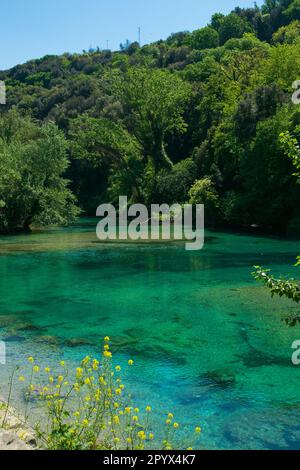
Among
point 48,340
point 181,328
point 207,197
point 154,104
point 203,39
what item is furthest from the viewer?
point 203,39

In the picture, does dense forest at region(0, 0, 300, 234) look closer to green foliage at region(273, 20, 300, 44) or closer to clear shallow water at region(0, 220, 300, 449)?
green foliage at region(273, 20, 300, 44)

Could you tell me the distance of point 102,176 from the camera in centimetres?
7738

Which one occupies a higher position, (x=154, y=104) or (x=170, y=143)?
(x=154, y=104)

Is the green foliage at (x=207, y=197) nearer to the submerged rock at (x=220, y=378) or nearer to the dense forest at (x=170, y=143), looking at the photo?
the dense forest at (x=170, y=143)

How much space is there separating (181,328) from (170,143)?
5408 centimetres

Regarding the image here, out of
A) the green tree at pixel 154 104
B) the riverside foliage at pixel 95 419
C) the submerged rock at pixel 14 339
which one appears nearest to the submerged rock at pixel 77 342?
the submerged rock at pixel 14 339

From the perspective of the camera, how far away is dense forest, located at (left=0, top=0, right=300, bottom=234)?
139ft

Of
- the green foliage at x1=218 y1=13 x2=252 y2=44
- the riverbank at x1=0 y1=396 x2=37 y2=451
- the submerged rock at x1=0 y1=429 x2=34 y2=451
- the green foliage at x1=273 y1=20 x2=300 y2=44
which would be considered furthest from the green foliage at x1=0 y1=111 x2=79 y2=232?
the green foliage at x1=218 y1=13 x2=252 y2=44

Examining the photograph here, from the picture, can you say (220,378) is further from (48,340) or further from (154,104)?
(154,104)

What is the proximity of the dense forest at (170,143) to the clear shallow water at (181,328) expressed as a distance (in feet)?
43.2

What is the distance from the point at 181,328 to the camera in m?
15.5

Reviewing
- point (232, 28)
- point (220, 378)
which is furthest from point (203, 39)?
point (220, 378)

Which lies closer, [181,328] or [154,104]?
[181,328]
